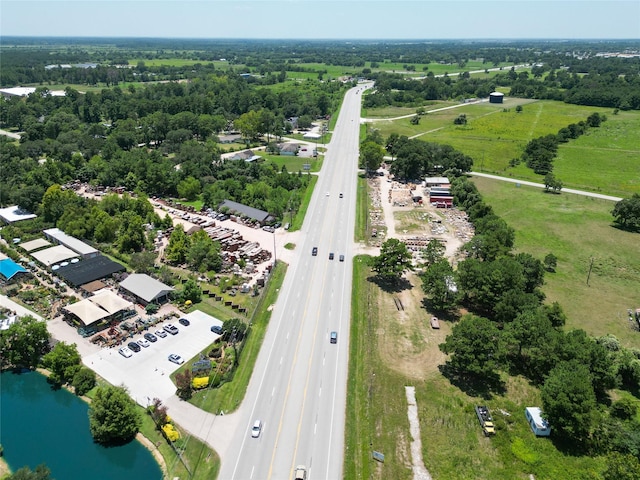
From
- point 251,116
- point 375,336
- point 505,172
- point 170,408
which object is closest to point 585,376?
point 375,336

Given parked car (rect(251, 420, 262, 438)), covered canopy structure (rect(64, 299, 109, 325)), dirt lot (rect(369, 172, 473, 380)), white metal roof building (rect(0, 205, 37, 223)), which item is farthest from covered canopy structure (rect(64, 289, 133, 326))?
white metal roof building (rect(0, 205, 37, 223))

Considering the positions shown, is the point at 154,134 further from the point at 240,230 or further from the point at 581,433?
the point at 581,433

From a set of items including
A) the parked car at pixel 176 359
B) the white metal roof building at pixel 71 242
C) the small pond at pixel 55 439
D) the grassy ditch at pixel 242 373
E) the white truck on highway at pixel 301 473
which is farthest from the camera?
the white metal roof building at pixel 71 242

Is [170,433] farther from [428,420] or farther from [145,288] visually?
[145,288]

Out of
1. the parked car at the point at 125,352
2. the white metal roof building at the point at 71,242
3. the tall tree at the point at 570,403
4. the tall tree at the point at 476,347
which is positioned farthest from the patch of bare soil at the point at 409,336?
the white metal roof building at the point at 71,242

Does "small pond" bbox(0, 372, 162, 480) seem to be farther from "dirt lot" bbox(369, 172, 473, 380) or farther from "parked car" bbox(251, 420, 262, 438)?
"dirt lot" bbox(369, 172, 473, 380)

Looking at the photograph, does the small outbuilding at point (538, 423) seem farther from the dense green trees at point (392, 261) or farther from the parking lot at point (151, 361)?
the parking lot at point (151, 361)
